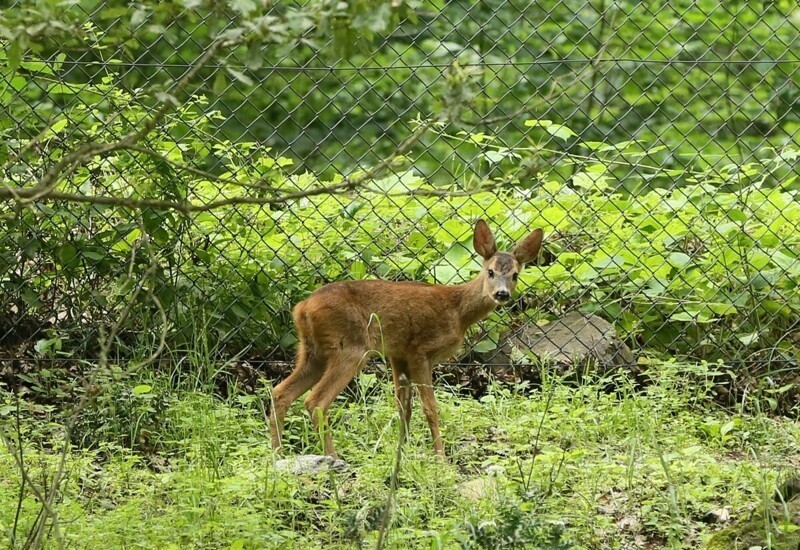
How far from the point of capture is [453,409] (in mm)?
7383

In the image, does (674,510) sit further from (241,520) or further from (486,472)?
(241,520)

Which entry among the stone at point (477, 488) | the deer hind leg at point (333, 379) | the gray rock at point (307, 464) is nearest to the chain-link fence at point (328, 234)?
the deer hind leg at point (333, 379)

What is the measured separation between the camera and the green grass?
5207 millimetres

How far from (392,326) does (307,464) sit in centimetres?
136

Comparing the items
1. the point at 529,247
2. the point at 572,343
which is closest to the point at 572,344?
the point at 572,343

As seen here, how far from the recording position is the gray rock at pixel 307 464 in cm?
599

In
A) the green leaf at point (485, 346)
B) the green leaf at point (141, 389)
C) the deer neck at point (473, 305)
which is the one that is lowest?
the green leaf at point (141, 389)

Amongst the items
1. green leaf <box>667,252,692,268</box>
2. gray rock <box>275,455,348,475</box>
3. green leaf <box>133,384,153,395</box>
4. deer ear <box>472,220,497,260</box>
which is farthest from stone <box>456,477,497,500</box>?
green leaf <box>667,252,692,268</box>

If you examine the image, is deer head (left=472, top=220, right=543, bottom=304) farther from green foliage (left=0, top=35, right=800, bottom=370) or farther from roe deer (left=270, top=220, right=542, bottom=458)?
green foliage (left=0, top=35, right=800, bottom=370)

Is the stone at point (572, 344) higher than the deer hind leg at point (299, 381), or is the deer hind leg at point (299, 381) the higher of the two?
the stone at point (572, 344)

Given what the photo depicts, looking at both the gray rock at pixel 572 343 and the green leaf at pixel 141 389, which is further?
the gray rock at pixel 572 343

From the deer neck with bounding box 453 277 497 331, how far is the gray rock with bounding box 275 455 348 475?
1610 mm

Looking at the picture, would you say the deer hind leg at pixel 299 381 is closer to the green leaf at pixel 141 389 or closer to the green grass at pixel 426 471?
the green grass at pixel 426 471

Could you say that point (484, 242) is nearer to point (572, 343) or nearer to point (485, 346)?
point (485, 346)
